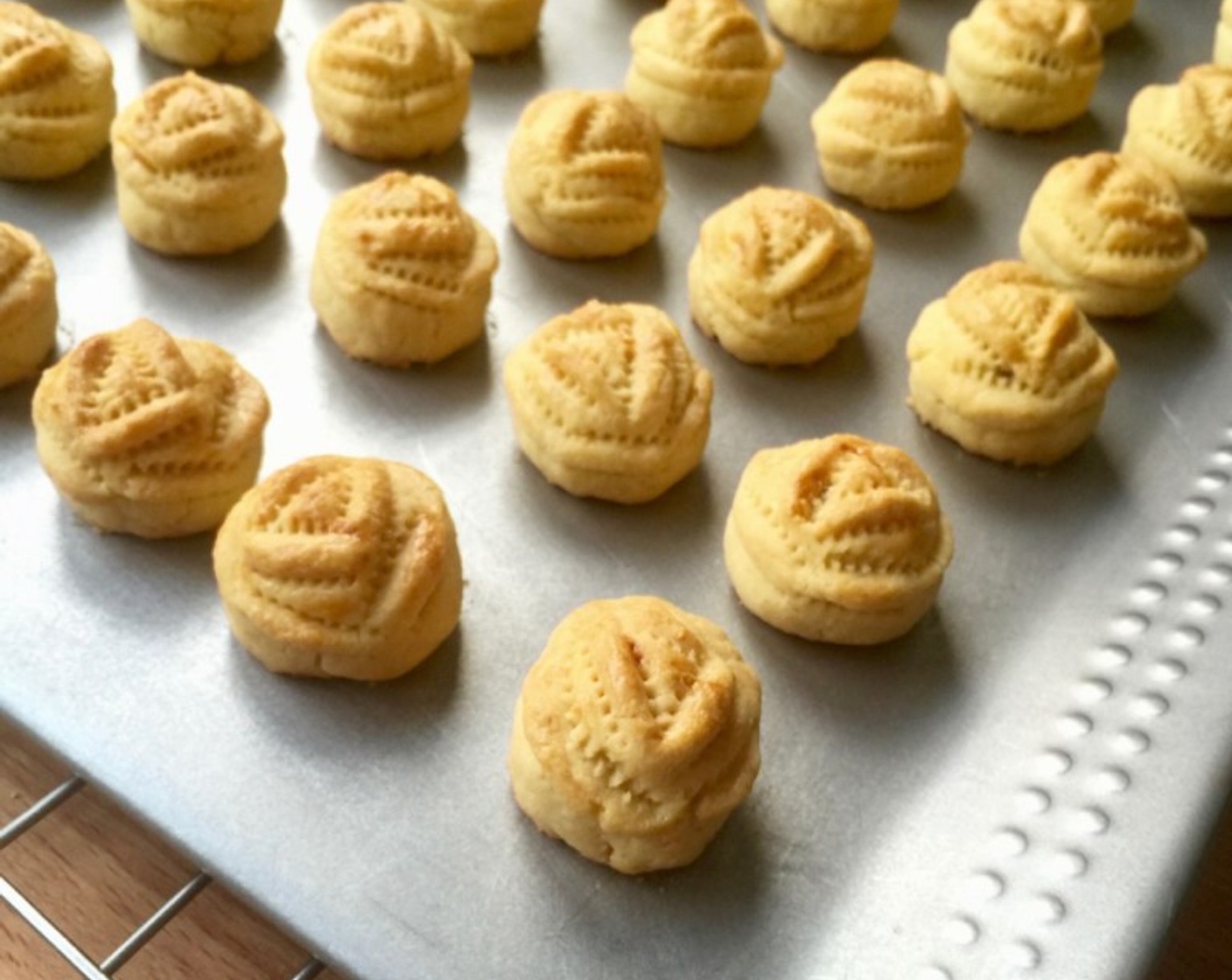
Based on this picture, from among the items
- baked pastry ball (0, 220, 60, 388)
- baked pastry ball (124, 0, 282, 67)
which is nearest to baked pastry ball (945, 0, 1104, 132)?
baked pastry ball (124, 0, 282, 67)

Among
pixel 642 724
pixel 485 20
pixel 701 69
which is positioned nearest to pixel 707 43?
pixel 701 69

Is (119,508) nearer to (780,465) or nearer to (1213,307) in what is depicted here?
(780,465)

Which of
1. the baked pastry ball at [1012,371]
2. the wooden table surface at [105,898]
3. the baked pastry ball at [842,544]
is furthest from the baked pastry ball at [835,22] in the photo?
the wooden table surface at [105,898]

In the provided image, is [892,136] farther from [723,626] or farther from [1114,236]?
[723,626]

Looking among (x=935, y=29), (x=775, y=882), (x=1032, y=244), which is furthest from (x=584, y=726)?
(x=935, y=29)

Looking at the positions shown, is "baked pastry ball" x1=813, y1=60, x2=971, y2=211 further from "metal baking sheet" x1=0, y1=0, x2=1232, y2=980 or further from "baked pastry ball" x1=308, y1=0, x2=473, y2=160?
"baked pastry ball" x1=308, y1=0, x2=473, y2=160

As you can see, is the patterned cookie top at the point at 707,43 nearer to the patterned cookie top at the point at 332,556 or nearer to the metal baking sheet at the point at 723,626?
the metal baking sheet at the point at 723,626

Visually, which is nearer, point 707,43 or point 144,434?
point 144,434
